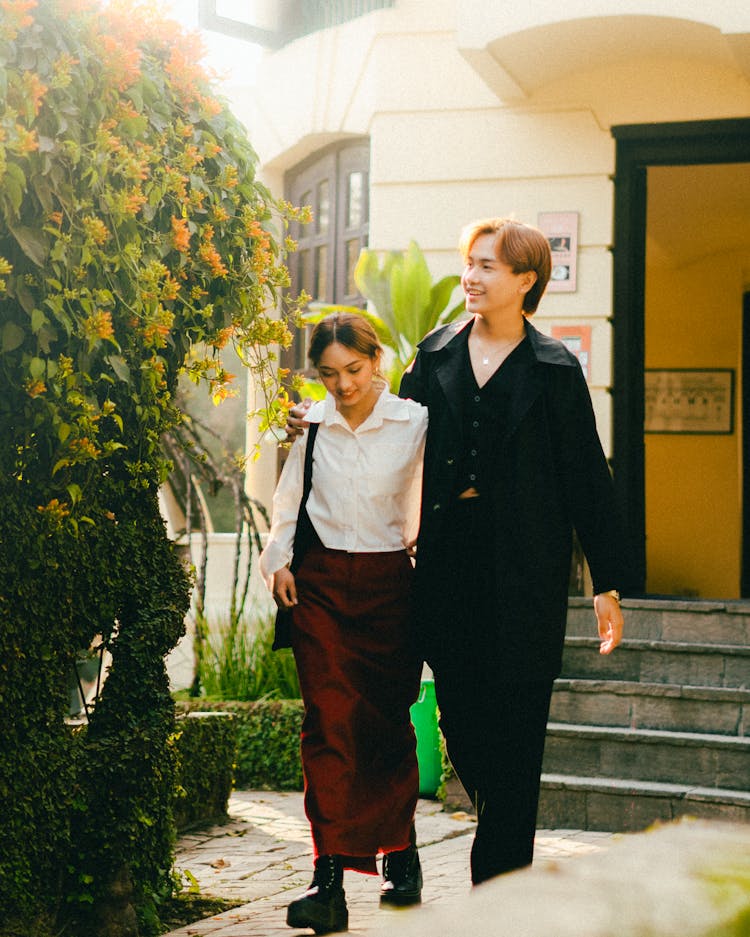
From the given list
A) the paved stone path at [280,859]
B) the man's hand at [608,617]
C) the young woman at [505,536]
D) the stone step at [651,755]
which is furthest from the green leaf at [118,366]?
the stone step at [651,755]

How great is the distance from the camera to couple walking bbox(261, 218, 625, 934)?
3.66 metres

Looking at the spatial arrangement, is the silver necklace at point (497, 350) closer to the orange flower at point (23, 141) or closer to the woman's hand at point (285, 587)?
the woman's hand at point (285, 587)

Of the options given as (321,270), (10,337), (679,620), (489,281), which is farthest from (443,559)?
(321,270)

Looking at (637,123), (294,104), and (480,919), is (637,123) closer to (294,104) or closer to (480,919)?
(294,104)

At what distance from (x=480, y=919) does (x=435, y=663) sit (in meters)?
3.05

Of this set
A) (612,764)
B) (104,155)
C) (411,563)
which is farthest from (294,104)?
(104,155)

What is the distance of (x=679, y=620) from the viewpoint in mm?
6465

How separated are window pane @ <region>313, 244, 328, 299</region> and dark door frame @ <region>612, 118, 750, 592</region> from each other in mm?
2221

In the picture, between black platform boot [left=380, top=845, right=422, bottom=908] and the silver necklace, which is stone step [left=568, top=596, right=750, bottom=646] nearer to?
black platform boot [left=380, top=845, right=422, bottom=908]

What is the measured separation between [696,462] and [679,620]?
4766 mm

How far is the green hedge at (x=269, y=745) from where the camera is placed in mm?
6809

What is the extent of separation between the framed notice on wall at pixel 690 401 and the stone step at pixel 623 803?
5.58 meters

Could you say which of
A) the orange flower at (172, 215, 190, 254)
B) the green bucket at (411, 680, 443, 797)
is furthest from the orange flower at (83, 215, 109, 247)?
the green bucket at (411, 680, 443, 797)

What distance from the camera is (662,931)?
75 centimetres
